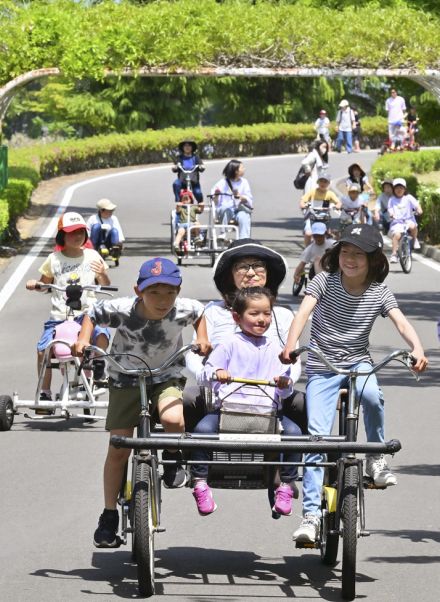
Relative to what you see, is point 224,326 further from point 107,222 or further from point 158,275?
point 107,222

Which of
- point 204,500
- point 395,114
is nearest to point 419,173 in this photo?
point 395,114

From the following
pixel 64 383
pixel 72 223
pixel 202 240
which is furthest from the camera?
pixel 202 240

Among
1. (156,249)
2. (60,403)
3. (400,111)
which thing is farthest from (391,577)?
(400,111)

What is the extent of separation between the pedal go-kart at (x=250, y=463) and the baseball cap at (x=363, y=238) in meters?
0.68

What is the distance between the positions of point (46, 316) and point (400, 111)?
1315 inches

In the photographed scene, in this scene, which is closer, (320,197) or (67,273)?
(67,273)

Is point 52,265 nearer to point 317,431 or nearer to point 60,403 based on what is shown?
point 60,403

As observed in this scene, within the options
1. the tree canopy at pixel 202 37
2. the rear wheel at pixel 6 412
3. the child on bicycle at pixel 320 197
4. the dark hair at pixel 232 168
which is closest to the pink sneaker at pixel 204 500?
the rear wheel at pixel 6 412

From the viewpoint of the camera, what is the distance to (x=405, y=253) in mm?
25406

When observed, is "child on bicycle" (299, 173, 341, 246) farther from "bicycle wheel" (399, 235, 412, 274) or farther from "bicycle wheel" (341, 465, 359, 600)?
"bicycle wheel" (341, 465, 359, 600)

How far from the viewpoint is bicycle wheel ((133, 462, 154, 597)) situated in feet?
23.3

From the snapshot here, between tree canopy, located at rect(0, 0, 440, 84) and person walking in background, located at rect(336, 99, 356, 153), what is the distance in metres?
25.6

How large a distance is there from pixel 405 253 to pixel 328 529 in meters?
18.0

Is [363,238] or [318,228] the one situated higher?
[318,228]
